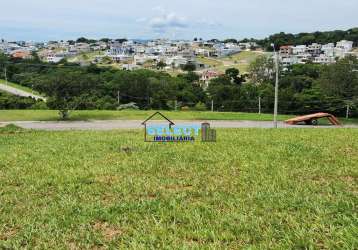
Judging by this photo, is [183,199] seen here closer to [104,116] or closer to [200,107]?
[104,116]

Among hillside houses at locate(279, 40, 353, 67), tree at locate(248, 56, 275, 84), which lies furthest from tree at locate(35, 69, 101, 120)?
hillside houses at locate(279, 40, 353, 67)

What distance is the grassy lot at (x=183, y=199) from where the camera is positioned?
381cm

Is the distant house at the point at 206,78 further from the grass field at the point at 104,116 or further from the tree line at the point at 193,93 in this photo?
the grass field at the point at 104,116

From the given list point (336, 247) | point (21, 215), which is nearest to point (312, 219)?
point (336, 247)

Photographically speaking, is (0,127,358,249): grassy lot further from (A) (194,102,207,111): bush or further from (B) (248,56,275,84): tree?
(B) (248,56,275,84): tree

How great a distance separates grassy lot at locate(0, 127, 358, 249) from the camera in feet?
12.5

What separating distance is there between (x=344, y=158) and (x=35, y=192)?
17.2 feet

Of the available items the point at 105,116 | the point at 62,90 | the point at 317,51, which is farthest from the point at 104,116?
the point at 317,51

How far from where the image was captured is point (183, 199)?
5086mm

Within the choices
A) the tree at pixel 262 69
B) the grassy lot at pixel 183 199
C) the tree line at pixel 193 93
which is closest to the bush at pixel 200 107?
the tree line at pixel 193 93

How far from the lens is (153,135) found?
1246 cm

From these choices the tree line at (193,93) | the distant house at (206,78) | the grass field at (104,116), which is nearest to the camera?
the grass field at (104,116)

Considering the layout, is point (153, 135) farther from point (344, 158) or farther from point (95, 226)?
point (95, 226)

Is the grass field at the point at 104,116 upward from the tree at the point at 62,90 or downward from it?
downward
